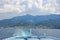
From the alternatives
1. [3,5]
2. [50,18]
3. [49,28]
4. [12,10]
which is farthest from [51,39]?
[3,5]

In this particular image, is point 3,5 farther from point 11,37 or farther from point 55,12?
point 55,12

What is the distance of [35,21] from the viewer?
2482mm

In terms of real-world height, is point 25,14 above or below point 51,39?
above

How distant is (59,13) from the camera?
8.16 feet

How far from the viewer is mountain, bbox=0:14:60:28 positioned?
2.47 meters

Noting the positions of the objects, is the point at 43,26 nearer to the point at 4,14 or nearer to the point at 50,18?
the point at 50,18

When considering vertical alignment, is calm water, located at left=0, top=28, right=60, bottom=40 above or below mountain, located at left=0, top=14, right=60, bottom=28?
below

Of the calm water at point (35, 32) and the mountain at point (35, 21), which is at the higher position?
the mountain at point (35, 21)

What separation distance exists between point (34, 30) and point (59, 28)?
42cm

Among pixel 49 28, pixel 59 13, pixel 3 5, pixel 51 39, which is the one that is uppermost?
pixel 3 5

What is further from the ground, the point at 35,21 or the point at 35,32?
the point at 35,21

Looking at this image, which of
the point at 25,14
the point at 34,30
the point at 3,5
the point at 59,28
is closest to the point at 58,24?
the point at 59,28

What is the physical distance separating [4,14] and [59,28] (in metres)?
0.95

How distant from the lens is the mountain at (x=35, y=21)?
8.11ft
